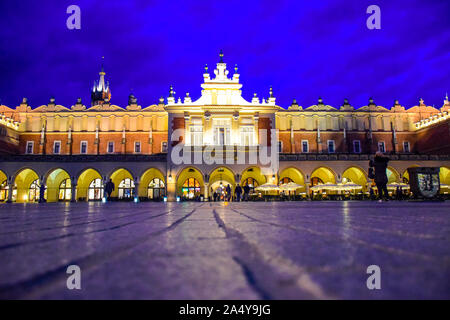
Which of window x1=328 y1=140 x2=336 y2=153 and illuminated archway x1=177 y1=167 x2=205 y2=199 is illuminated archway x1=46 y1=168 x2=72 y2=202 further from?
window x1=328 y1=140 x2=336 y2=153

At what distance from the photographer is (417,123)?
38344 mm

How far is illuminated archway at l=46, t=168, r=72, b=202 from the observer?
105 ft

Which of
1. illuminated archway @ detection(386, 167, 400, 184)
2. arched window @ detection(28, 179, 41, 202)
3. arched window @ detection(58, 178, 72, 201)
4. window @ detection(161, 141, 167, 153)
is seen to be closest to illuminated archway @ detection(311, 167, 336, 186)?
illuminated archway @ detection(386, 167, 400, 184)

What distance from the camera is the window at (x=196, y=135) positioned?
31.5 metres

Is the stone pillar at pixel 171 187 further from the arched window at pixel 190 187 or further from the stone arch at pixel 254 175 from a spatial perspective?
the stone arch at pixel 254 175

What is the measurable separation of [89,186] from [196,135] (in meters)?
14.6

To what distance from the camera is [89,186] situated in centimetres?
3494

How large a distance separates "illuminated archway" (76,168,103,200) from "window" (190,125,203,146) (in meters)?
10.9

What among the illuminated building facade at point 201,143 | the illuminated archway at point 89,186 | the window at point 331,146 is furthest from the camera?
the window at point 331,146

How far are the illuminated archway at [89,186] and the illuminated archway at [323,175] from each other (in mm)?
24426

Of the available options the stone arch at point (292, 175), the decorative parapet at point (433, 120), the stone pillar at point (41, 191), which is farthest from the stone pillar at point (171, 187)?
the decorative parapet at point (433, 120)

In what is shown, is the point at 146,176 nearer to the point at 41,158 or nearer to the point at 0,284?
the point at 41,158

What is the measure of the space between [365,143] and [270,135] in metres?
15.1

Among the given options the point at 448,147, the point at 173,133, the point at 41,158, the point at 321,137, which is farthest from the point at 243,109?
the point at 448,147
